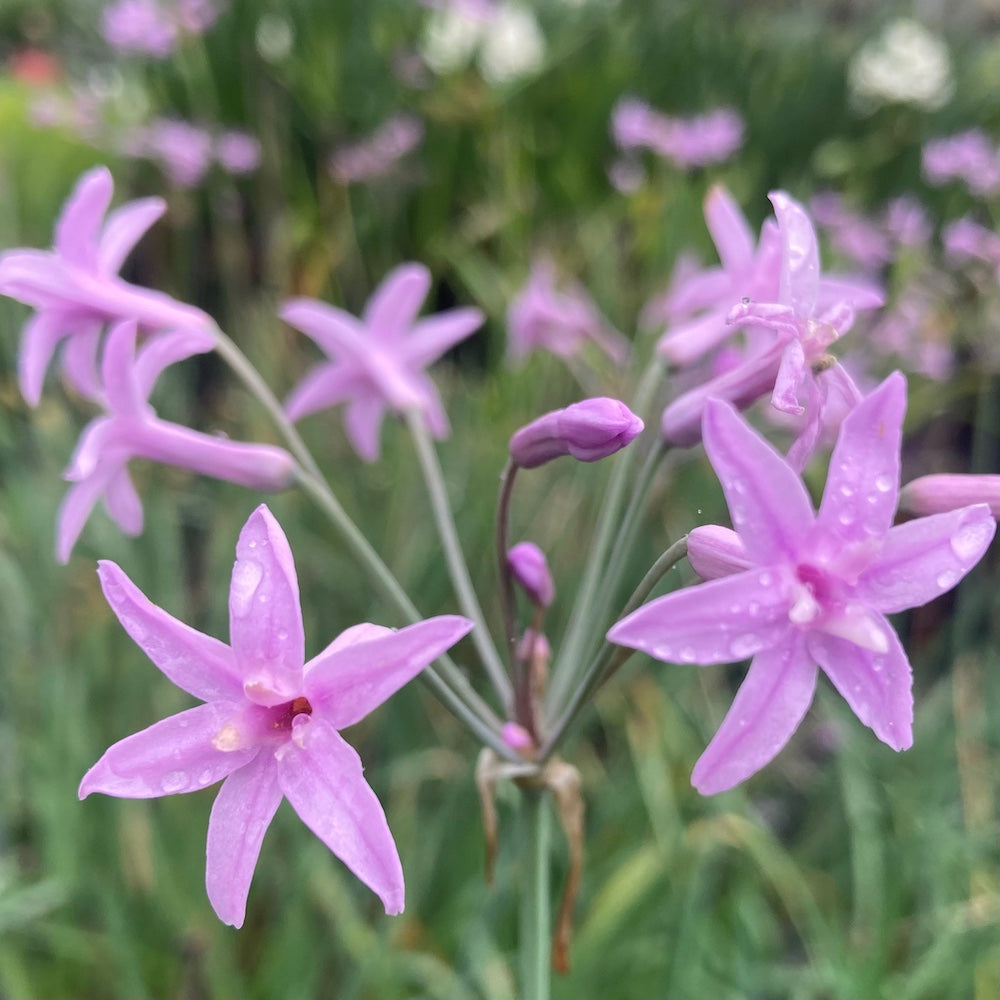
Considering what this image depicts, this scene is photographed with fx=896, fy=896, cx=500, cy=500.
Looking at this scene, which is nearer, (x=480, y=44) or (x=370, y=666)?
(x=370, y=666)

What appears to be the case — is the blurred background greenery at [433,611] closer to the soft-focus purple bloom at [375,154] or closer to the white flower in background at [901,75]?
the soft-focus purple bloom at [375,154]

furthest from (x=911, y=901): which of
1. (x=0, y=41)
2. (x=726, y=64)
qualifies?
(x=0, y=41)

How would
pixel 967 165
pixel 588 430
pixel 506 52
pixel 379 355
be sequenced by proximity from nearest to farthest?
pixel 588 430 → pixel 379 355 → pixel 967 165 → pixel 506 52

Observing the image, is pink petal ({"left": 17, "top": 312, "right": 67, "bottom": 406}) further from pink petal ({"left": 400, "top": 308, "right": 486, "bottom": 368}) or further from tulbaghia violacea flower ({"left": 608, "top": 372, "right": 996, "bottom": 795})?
tulbaghia violacea flower ({"left": 608, "top": 372, "right": 996, "bottom": 795})

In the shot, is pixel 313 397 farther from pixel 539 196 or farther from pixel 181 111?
pixel 181 111

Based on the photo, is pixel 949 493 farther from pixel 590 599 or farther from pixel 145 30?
pixel 145 30

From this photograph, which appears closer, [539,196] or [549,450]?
[549,450]

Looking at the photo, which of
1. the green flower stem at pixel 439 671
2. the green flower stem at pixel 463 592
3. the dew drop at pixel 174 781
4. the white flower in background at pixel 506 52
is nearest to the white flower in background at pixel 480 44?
the white flower in background at pixel 506 52

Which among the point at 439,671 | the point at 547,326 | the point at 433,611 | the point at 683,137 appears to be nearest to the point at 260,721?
the point at 439,671
